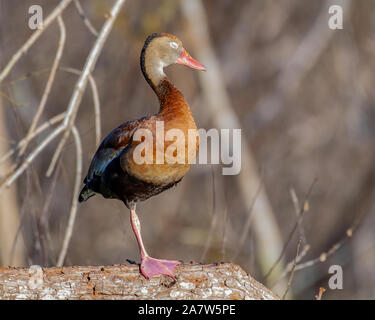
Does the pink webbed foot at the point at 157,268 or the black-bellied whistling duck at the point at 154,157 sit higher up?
the black-bellied whistling duck at the point at 154,157

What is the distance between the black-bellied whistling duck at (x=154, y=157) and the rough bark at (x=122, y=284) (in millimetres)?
95

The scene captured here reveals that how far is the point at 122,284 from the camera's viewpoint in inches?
161

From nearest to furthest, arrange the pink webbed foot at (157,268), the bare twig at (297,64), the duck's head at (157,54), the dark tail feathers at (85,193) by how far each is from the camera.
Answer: the pink webbed foot at (157,268) < the duck's head at (157,54) < the dark tail feathers at (85,193) < the bare twig at (297,64)

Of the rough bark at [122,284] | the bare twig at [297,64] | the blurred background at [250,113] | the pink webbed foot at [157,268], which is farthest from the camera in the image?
the blurred background at [250,113]

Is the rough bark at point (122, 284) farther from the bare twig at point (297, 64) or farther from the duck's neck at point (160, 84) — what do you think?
the bare twig at point (297, 64)

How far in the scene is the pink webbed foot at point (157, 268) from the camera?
13.6 feet

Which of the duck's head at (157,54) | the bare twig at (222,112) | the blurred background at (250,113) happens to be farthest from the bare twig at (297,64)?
the duck's head at (157,54)

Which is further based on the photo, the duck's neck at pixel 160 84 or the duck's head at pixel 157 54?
the duck's head at pixel 157 54

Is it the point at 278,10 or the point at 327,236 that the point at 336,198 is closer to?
the point at 327,236

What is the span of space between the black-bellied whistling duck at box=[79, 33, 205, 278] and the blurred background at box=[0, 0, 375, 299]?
21.5 ft

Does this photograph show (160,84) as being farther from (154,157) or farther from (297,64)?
(297,64)

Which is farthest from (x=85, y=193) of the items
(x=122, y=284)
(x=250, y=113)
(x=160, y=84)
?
(x=250, y=113)
